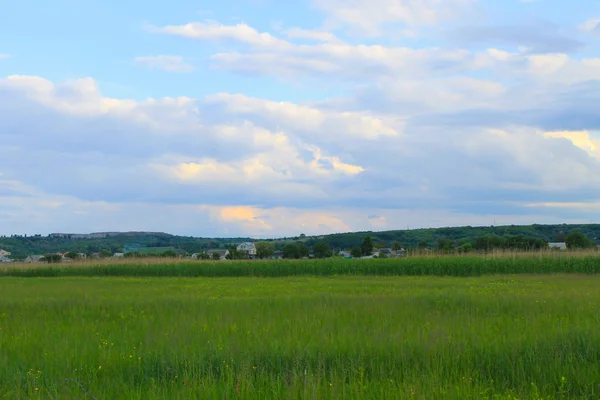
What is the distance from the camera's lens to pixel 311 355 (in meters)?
8.02

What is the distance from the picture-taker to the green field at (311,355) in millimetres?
6531

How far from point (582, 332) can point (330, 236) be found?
11734 centimetres

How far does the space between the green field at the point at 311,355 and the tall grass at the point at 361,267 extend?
2313 cm

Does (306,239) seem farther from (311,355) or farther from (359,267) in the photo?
(311,355)

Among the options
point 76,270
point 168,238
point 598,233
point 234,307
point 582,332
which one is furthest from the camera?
point 168,238

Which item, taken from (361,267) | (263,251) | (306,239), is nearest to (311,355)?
(361,267)

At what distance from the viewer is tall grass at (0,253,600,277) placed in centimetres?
3469

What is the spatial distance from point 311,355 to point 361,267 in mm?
29325

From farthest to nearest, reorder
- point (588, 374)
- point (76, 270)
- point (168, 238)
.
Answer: point (168, 238) → point (76, 270) → point (588, 374)

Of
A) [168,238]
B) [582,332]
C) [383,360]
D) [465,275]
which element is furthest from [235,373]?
[168,238]

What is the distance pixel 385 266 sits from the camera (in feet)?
120

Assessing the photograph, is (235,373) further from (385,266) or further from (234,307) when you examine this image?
(385,266)

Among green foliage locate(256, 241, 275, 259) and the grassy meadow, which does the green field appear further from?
green foliage locate(256, 241, 275, 259)

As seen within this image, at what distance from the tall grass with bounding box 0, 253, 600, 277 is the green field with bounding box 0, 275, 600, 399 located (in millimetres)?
23131
